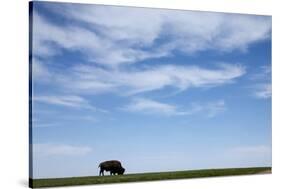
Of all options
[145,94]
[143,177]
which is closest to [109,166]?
[143,177]

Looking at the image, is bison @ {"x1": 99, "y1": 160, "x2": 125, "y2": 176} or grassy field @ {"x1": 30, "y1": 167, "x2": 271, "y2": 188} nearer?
grassy field @ {"x1": 30, "y1": 167, "x2": 271, "y2": 188}

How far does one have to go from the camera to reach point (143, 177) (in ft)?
26.4

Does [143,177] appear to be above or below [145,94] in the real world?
below

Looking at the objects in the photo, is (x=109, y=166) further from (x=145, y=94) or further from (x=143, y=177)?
(x=145, y=94)

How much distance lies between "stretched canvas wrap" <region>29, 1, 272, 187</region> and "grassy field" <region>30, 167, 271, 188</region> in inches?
0.5

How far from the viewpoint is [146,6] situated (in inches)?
319

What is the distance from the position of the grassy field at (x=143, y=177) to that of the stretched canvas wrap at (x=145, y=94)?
0.01 meters

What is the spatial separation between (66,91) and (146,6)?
1.48 m

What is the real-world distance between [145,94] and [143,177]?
101 cm

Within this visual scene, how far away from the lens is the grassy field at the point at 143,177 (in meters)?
7.59

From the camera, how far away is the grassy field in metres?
7.59

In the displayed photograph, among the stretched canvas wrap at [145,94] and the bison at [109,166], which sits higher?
the stretched canvas wrap at [145,94]

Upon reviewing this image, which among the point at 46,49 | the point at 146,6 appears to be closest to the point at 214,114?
the point at 146,6

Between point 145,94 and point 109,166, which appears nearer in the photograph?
→ point 109,166
